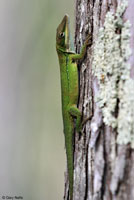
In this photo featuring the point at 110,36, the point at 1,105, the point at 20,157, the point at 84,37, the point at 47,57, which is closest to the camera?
the point at 110,36

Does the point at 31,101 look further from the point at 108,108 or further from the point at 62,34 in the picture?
the point at 108,108

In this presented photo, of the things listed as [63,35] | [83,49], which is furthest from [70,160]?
[63,35]

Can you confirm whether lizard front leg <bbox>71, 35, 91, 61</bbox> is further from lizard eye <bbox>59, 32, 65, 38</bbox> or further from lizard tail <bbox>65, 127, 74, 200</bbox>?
lizard tail <bbox>65, 127, 74, 200</bbox>

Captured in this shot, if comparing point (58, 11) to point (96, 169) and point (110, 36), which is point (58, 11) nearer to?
point (110, 36)

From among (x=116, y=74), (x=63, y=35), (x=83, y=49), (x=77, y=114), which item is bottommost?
(x=77, y=114)

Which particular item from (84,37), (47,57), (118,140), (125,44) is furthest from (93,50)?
(47,57)

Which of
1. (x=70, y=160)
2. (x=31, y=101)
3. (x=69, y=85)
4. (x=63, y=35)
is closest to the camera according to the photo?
(x=70, y=160)

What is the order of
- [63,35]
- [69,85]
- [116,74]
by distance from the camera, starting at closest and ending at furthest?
[116,74], [69,85], [63,35]
